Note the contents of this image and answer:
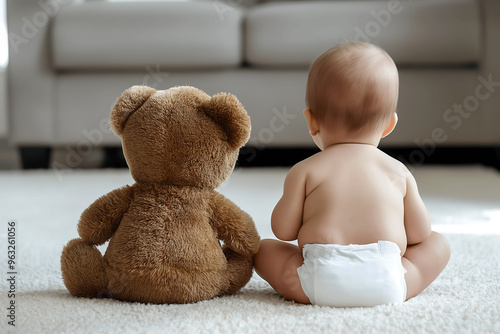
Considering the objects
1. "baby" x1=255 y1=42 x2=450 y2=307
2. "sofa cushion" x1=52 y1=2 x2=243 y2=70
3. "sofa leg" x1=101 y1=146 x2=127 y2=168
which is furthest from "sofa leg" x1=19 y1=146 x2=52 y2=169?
"baby" x1=255 y1=42 x2=450 y2=307

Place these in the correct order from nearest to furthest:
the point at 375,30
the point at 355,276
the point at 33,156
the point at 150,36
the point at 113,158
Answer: the point at 355,276 → the point at 375,30 → the point at 150,36 → the point at 33,156 → the point at 113,158

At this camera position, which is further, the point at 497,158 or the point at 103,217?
the point at 497,158

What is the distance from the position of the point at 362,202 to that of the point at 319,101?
128 mm

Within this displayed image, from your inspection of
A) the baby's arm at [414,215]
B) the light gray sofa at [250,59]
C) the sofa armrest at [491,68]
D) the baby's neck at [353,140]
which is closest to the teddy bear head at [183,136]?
the baby's neck at [353,140]

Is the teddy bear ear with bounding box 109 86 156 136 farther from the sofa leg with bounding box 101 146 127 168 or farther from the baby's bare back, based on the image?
the sofa leg with bounding box 101 146 127 168

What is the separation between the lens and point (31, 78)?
2123mm

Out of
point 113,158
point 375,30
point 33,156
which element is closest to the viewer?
point 375,30

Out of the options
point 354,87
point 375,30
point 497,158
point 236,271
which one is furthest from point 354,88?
point 497,158

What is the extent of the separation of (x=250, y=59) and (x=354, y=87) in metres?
1.40

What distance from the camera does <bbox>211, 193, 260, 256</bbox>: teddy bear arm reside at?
0.68 meters

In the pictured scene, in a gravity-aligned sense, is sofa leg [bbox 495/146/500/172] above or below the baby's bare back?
below

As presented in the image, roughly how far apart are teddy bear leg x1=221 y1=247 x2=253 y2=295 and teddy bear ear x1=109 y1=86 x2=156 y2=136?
0.20m

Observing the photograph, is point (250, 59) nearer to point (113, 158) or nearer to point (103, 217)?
point (113, 158)

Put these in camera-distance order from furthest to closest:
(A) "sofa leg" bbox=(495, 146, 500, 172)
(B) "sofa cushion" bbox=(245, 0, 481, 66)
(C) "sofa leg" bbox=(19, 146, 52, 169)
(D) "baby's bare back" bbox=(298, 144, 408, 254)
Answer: (C) "sofa leg" bbox=(19, 146, 52, 169) → (A) "sofa leg" bbox=(495, 146, 500, 172) → (B) "sofa cushion" bbox=(245, 0, 481, 66) → (D) "baby's bare back" bbox=(298, 144, 408, 254)
